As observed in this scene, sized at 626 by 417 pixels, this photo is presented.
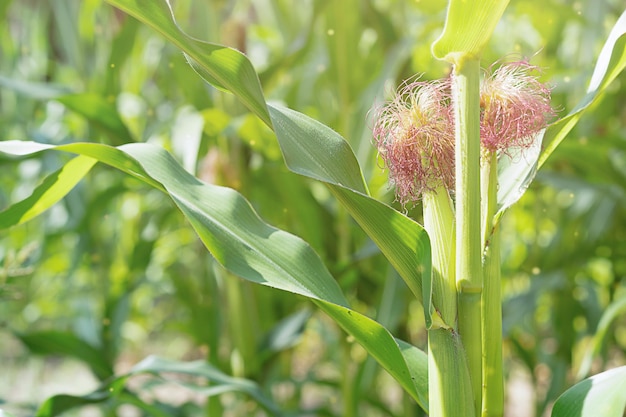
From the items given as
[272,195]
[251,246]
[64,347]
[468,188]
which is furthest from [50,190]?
[272,195]

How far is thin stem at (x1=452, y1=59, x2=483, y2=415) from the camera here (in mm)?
368

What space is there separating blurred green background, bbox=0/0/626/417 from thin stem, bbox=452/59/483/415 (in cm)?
26

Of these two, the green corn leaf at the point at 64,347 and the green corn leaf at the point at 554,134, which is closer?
the green corn leaf at the point at 554,134

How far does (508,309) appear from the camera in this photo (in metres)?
0.90

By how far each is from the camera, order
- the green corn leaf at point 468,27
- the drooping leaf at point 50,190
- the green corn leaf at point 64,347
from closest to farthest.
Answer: the green corn leaf at point 468,27
the drooping leaf at point 50,190
the green corn leaf at point 64,347

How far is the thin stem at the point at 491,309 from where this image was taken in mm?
393

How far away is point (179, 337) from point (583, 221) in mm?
1617

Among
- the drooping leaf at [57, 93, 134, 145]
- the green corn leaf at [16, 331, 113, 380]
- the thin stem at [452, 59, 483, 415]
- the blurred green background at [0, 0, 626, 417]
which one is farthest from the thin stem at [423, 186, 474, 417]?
the green corn leaf at [16, 331, 113, 380]

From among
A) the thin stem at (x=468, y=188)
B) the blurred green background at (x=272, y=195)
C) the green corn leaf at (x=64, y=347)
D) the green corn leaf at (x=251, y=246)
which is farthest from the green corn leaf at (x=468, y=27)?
the green corn leaf at (x=64, y=347)

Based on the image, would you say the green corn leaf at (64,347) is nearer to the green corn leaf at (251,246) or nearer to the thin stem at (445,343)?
the green corn leaf at (251,246)

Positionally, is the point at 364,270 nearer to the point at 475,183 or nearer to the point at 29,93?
the point at 29,93

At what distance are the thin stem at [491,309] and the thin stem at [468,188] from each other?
18 mm

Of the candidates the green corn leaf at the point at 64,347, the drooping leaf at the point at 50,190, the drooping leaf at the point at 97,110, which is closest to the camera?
the drooping leaf at the point at 50,190

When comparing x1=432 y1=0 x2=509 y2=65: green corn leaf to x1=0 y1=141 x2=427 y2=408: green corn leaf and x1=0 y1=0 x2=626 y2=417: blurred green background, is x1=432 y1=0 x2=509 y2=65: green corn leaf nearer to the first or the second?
x1=0 y1=141 x2=427 y2=408: green corn leaf
